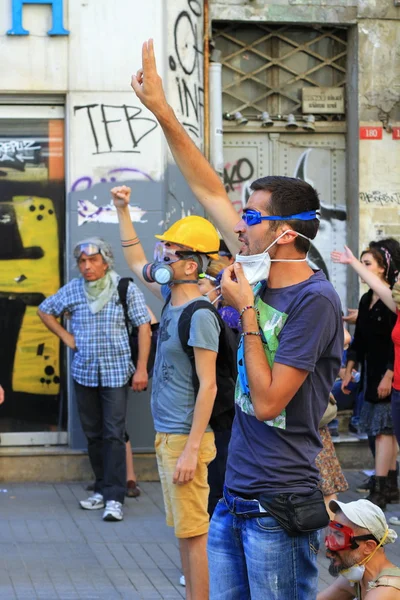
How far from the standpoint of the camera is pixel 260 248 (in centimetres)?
→ 344

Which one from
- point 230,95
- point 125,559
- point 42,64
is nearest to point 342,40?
point 230,95

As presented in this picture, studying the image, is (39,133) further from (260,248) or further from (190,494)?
(260,248)

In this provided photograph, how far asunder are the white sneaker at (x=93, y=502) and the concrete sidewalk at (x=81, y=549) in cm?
6

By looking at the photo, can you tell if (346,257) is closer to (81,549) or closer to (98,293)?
(98,293)

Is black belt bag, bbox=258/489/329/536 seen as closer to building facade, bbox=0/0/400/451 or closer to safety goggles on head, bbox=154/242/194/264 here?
safety goggles on head, bbox=154/242/194/264

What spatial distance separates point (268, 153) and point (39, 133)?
2.27 meters

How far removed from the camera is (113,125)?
909 cm

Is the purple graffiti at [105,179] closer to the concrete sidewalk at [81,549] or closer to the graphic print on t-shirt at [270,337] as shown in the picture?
the concrete sidewalk at [81,549]

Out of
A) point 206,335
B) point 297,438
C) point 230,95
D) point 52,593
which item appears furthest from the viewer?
point 230,95

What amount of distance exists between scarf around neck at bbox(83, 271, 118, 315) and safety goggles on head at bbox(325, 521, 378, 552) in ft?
13.6

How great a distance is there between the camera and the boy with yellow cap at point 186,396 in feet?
16.8

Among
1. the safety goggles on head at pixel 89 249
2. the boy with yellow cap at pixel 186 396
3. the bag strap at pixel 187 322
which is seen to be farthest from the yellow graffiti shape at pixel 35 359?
the bag strap at pixel 187 322

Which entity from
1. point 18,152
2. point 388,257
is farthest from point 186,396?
point 18,152

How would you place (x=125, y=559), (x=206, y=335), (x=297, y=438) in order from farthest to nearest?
1. (x=125, y=559)
2. (x=206, y=335)
3. (x=297, y=438)
